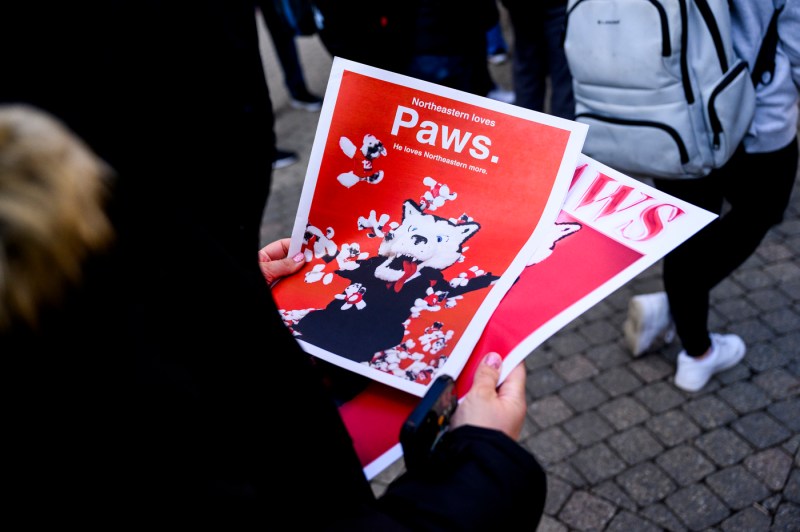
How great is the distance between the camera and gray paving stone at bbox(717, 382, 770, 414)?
2.67 metres

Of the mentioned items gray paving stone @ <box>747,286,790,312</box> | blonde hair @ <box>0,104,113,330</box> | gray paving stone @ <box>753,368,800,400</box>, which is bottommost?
gray paving stone @ <box>753,368,800,400</box>

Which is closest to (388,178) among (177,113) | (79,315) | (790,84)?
(177,113)

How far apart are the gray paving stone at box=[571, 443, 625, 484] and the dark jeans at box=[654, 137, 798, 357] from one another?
1.70 ft

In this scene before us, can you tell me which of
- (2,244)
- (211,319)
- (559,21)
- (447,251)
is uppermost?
(2,244)

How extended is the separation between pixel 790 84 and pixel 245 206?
5.37 feet

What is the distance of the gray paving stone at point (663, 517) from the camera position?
7.56 feet

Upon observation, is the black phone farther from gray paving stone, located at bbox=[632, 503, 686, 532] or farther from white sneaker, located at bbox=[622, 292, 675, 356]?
white sneaker, located at bbox=[622, 292, 675, 356]

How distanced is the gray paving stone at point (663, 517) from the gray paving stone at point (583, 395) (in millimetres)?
491

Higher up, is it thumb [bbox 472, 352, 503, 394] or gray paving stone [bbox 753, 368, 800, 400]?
thumb [bbox 472, 352, 503, 394]

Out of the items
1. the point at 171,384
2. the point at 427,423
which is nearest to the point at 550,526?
the point at 427,423

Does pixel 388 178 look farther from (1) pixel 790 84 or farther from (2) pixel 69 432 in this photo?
(1) pixel 790 84

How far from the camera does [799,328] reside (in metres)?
2.94

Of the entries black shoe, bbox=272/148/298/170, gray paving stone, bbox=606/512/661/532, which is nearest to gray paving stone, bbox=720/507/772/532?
gray paving stone, bbox=606/512/661/532

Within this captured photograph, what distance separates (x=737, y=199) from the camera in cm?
228
